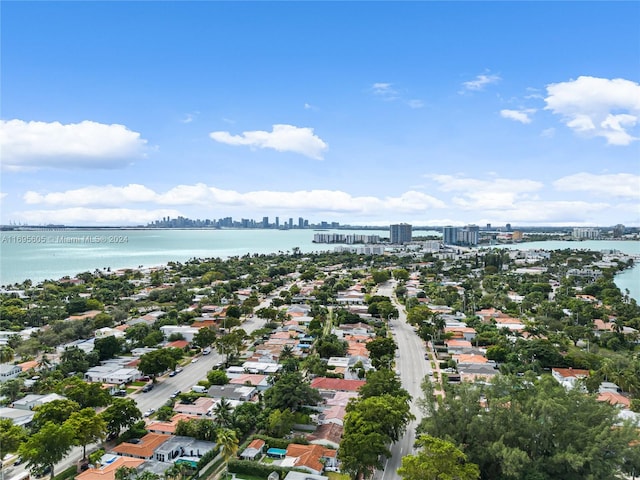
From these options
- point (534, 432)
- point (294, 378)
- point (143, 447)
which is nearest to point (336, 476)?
point (294, 378)

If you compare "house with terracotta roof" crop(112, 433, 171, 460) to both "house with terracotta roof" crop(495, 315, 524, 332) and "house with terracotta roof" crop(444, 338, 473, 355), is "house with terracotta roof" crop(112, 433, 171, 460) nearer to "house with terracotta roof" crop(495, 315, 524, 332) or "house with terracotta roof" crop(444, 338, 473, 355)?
"house with terracotta roof" crop(444, 338, 473, 355)

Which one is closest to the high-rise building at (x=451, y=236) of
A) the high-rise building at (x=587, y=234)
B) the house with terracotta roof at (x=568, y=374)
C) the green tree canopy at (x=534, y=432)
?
the high-rise building at (x=587, y=234)

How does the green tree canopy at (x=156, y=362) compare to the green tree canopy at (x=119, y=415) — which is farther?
the green tree canopy at (x=156, y=362)

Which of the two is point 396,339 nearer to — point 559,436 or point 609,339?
point 609,339

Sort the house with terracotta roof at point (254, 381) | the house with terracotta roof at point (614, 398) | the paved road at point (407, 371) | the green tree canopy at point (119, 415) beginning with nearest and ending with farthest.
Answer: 1. the paved road at point (407, 371)
2. the green tree canopy at point (119, 415)
3. the house with terracotta roof at point (614, 398)
4. the house with terracotta roof at point (254, 381)

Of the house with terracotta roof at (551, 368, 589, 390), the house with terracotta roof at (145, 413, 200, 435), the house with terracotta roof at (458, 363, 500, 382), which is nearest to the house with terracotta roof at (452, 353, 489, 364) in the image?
the house with terracotta roof at (458, 363, 500, 382)

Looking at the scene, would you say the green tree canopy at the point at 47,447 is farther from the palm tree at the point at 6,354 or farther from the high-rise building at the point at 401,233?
the high-rise building at the point at 401,233

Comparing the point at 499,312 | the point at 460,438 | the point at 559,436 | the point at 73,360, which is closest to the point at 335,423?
the point at 460,438

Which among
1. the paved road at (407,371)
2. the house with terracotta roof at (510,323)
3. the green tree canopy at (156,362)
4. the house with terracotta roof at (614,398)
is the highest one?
the green tree canopy at (156,362)
